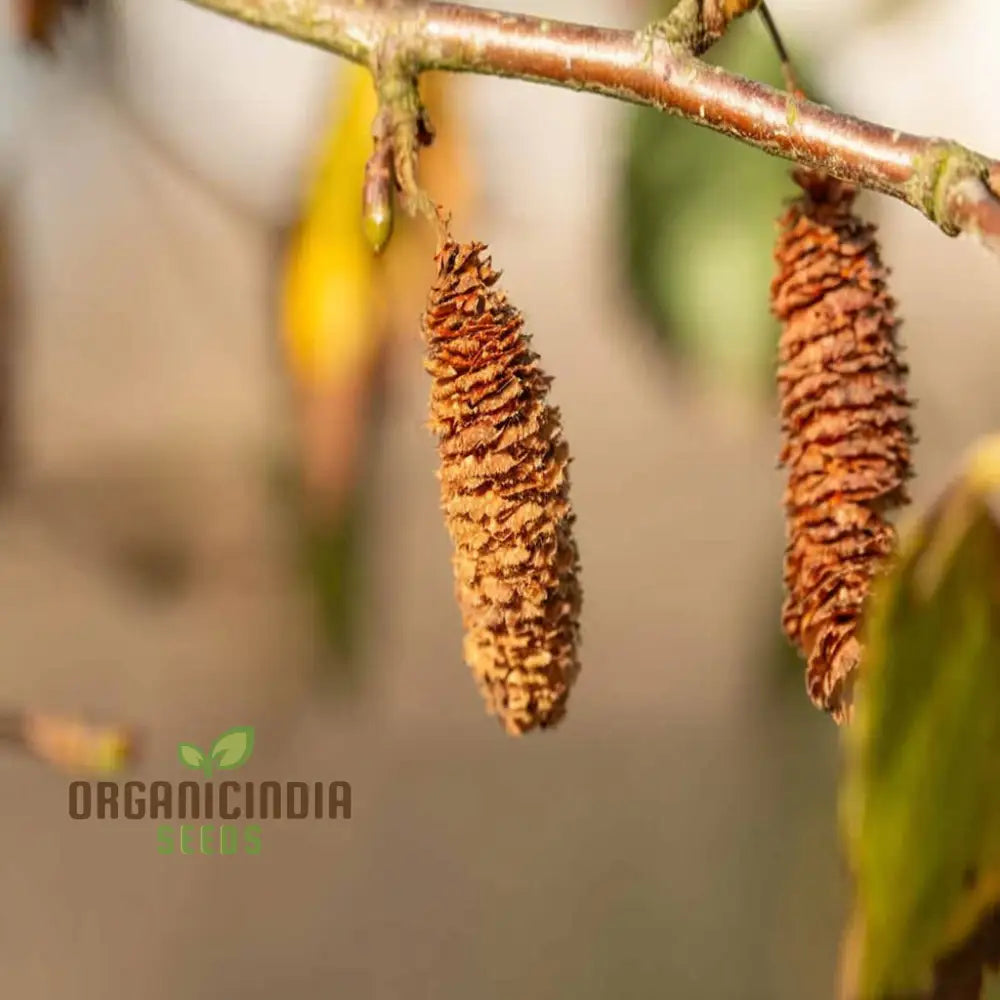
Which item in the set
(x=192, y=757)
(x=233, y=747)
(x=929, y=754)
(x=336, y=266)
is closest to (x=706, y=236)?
(x=336, y=266)

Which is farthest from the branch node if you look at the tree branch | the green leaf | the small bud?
the green leaf

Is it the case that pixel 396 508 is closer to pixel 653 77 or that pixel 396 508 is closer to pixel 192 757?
pixel 192 757

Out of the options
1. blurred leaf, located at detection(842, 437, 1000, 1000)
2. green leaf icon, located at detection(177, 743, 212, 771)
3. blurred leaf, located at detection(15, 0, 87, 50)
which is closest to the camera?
blurred leaf, located at detection(842, 437, 1000, 1000)

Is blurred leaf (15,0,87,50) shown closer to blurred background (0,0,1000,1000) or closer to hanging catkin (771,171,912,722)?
blurred background (0,0,1000,1000)

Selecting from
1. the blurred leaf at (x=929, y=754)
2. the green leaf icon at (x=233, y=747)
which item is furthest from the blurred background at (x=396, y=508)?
the blurred leaf at (x=929, y=754)

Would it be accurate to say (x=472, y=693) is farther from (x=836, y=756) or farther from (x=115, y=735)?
(x=115, y=735)

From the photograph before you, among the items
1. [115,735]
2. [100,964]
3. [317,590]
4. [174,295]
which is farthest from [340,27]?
[100,964]

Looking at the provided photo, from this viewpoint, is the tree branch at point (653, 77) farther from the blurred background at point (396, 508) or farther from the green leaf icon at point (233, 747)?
the green leaf icon at point (233, 747)
